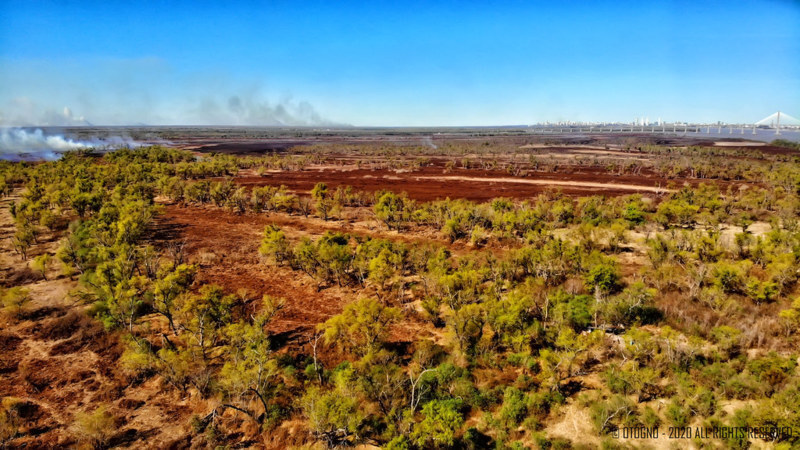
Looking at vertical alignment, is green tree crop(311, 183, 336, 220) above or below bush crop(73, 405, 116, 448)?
above

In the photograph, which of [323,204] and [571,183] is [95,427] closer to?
[323,204]

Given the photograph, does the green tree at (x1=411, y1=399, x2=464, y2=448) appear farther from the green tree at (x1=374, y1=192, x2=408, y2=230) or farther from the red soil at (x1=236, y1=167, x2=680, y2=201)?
the red soil at (x1=236, y1=167, x2=680, y2=201)

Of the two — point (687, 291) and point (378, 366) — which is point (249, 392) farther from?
point (687, 291)

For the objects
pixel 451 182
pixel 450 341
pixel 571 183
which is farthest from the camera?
pixel 451 182

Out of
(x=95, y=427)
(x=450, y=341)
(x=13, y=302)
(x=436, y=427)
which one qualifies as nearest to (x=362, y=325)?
(x=450, y=341)

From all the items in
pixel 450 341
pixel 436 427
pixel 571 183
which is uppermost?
pixel 571 183

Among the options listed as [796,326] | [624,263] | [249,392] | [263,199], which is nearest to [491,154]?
[263,199]

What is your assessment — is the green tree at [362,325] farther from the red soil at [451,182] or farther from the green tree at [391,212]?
the red soil at [451,182]

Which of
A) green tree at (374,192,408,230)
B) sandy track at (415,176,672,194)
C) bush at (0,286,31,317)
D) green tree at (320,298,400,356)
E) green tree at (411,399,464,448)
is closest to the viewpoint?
green tree at (411,399,464,448)

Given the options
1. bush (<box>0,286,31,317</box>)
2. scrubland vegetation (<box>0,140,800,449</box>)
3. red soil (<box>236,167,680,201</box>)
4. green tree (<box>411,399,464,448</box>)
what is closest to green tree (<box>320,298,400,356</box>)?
scrubland vegetation (<box>0,140,800,449</box>)

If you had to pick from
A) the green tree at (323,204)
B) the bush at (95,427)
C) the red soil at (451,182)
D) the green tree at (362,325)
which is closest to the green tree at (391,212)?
the green tree at (323,204)

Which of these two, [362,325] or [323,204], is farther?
[323,204]
